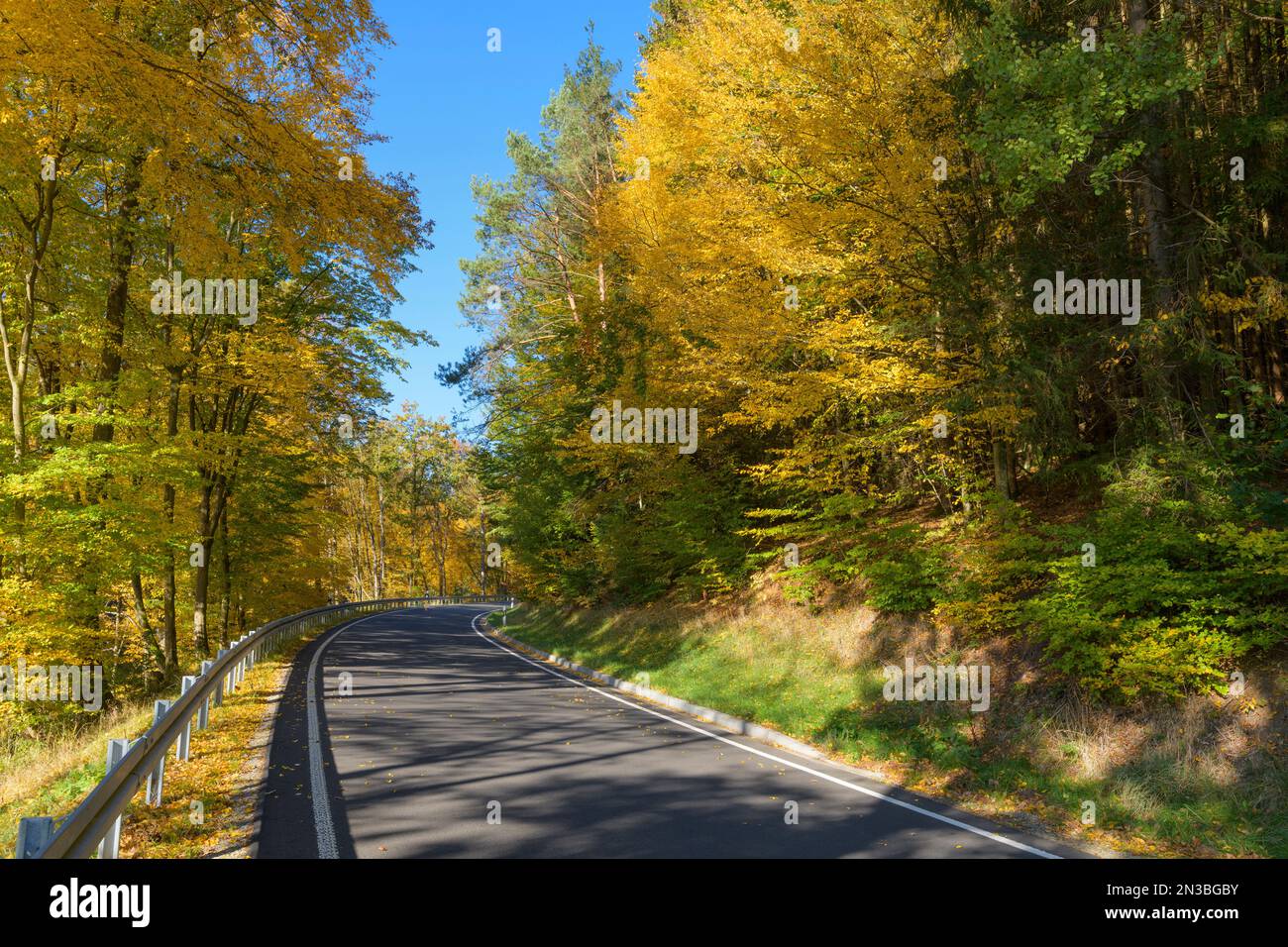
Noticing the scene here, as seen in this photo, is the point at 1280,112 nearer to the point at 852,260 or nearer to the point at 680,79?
the point at 852,260

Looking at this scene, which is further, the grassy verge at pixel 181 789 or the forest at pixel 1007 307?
the forest at pixel 1007 307

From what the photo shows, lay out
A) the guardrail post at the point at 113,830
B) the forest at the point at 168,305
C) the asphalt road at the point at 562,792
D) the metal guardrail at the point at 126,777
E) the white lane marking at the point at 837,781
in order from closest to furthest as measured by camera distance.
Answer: the metal guardrail at the point at 126,777, the guardrail post at the point at 113,830, the asphalt road at the point at 562,792, the white lane marking at the point at 837,781, the forest at the point at 168,305

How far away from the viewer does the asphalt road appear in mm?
5871

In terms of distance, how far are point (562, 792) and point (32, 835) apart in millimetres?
4283

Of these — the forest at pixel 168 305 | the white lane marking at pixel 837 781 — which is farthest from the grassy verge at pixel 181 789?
the white lane marking at pixel 837 781

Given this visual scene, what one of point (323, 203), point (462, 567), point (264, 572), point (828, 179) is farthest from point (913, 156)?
point (462, 567)

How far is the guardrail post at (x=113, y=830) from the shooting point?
5.27m

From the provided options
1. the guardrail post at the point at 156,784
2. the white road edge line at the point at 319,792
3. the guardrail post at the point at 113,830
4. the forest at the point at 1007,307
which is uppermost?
the forest at the point at 1007,307

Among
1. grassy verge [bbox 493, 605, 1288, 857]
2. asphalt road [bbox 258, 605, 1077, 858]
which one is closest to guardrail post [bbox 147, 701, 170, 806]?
asphalt road [bbox 258, 605, 1077, 858]

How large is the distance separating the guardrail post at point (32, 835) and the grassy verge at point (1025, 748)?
23.8ft

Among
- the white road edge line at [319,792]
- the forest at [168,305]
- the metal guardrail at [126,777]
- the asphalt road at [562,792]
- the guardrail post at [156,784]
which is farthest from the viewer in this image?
the forest at [168,305]

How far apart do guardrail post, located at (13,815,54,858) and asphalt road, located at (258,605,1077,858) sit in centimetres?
196

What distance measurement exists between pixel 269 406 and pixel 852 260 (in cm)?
1787

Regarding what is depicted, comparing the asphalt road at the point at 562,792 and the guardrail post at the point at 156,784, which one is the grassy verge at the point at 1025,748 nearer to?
the asphalt road at the point at 562,792
